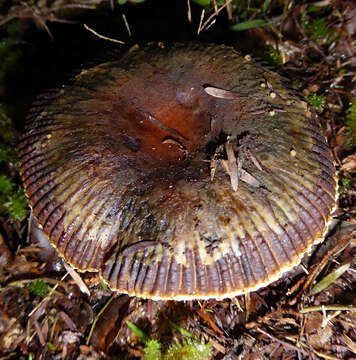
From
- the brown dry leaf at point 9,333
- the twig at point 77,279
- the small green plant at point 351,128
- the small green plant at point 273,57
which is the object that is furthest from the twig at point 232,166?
the brown dry leaf at point 9,333

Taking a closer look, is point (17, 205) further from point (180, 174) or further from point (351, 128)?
point (351, 128)

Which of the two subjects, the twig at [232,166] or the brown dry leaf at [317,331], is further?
the brown dry leaf at [317,331]

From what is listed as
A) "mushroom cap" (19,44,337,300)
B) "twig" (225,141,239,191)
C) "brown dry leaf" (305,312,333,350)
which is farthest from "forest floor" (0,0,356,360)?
"twig" (225,141,239,191)

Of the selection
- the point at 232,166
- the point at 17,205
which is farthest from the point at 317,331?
the point at 17,205

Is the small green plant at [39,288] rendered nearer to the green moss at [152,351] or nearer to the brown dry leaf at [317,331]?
the green moss at [152,351]

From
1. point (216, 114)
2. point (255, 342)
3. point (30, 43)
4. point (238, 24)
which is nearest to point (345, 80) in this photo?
point (238, 24)
